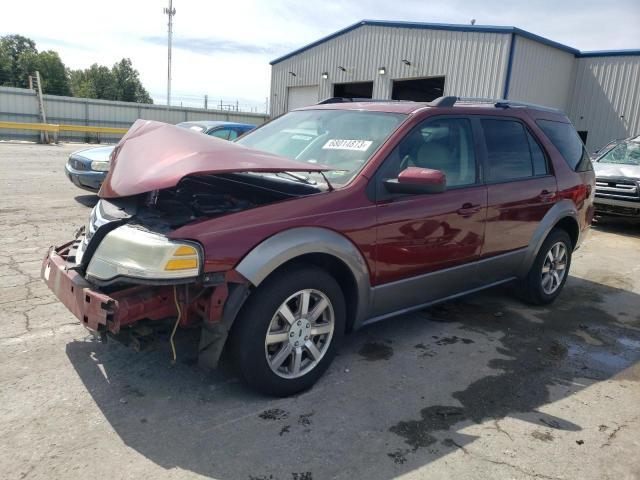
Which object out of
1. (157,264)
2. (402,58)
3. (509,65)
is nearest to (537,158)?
(157,264)

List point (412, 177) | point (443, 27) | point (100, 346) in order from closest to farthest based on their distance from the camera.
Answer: point (412, 177) < point (100, 346) < point (443, 27)

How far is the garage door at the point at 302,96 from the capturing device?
21.9 m

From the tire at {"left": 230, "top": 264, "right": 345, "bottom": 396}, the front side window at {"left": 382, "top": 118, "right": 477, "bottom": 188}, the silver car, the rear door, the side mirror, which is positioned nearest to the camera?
the tire at {"left": 230, "top": 264, "right": 345, "bottom": 396}

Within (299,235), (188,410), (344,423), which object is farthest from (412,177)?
(188,410)

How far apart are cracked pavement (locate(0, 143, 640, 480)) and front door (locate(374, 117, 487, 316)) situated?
0.52 m

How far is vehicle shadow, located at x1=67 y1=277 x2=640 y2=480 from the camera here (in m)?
2.60

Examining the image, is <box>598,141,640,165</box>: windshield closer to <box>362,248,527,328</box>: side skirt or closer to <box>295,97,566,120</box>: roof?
<box>295,97,566,120</box>: roof

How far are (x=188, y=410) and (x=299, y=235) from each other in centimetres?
118

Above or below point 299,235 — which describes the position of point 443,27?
above

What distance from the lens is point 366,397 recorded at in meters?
3.20

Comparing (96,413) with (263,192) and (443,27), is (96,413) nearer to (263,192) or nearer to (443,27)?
(263,192)

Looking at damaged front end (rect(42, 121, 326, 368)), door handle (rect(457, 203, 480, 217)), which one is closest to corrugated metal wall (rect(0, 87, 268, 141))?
damaged front end (rect(42, 121, 326, 368))

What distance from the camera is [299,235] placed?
3.01 meters

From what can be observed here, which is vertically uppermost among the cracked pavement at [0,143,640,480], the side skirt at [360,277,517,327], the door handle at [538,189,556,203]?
the door handle at [538,189,556,203]
